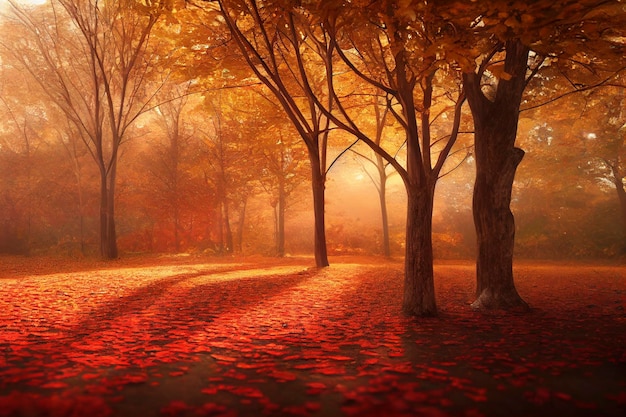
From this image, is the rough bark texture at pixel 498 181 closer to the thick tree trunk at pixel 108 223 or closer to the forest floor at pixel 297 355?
the forest floor at pixel 297 355

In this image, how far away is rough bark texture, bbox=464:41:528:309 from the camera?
788 centimetres

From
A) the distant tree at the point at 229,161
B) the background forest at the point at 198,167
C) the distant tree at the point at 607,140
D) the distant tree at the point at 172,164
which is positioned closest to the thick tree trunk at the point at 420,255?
the background forest at the point at 198,167

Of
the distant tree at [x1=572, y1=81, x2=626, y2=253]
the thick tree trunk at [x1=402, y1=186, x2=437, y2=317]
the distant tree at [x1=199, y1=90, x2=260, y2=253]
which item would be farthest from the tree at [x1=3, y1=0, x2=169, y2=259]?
the distant tree at [x1=572, y1=81, x2=626, y2=253]

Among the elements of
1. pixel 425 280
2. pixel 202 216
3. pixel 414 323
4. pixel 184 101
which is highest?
pixel 184 101

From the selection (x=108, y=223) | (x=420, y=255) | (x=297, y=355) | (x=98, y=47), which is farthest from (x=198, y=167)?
(x=297, y=355)

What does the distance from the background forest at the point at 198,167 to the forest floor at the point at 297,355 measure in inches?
407

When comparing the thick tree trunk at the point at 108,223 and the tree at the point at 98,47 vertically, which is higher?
the tree at the point at 98,47

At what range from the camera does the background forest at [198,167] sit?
18438 mm

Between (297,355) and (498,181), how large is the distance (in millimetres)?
5010

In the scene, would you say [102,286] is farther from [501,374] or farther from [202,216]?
[202,216]

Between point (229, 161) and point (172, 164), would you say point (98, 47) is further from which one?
point (172, 164)

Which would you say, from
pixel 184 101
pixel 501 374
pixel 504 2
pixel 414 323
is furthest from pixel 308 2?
pixel 184 101

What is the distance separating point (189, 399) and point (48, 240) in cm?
2939

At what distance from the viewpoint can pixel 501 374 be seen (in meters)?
4.29
